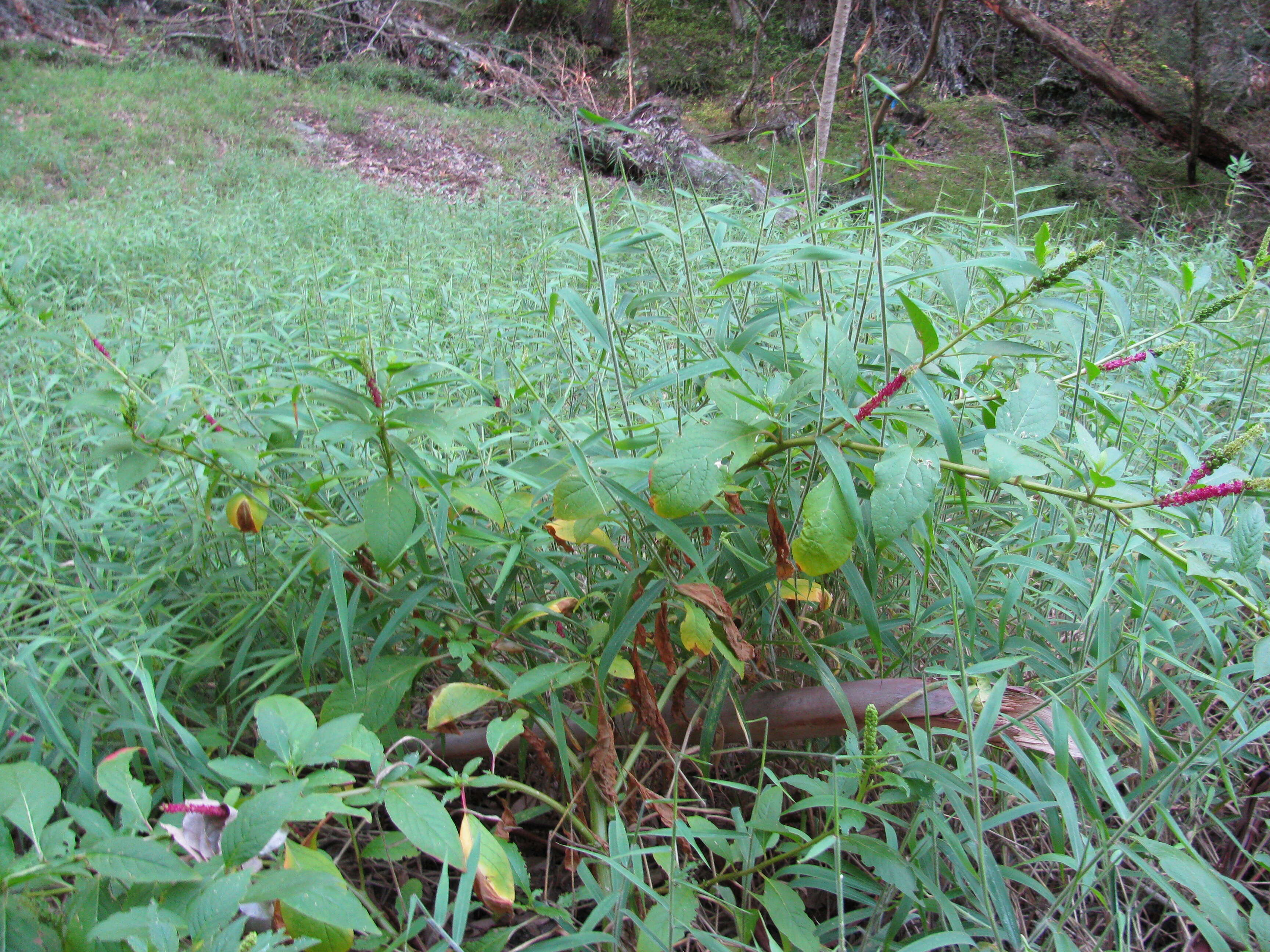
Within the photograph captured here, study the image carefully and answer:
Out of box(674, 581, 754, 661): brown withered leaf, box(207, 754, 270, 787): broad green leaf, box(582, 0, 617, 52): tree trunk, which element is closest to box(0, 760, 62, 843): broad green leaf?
box(207, 754, 270, 787): broad green leaf

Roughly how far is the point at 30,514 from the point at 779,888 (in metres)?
1.17

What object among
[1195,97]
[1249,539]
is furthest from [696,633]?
[1195,97]

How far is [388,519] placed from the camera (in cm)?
90

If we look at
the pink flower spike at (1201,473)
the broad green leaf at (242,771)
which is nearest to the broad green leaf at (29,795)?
the broad green leaf at (242,771)

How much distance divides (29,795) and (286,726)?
8.3 inches

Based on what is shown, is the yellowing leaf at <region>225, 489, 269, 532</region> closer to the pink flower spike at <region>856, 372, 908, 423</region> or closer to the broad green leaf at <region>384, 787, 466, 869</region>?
the broad green leaf at <region>384, 787, 466, 869</region>

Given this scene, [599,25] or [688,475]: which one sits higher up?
[599,25]

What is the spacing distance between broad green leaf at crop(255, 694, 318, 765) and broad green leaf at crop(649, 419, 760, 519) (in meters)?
0.41

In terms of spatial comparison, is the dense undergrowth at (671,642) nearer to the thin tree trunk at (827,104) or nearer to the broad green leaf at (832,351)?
the broad green leaf at (832,351)

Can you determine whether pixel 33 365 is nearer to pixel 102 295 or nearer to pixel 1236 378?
pixel 102 295

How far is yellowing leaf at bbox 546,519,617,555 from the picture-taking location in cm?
97

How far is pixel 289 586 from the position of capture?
4.01ft

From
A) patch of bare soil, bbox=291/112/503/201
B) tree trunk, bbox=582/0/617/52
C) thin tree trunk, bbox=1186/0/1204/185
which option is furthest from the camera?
tree trunk, bbox=582/0/617/52

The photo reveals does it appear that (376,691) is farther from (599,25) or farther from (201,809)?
(599,25)
